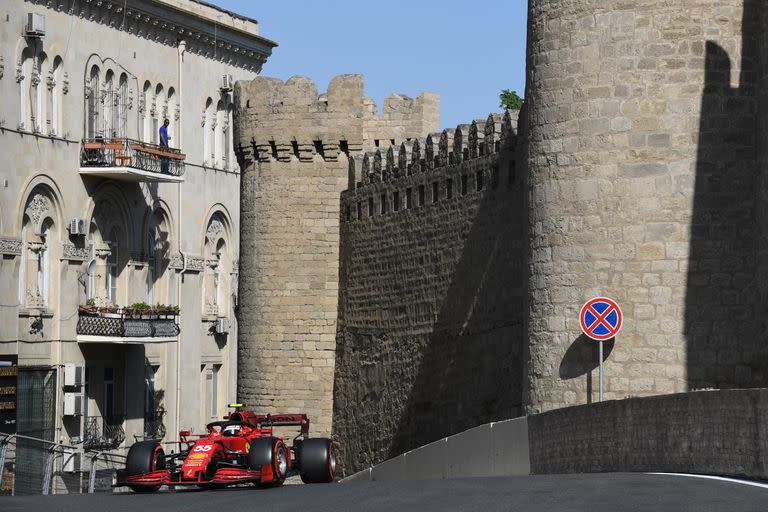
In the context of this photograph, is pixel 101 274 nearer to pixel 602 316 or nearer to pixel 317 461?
pixel 602 316

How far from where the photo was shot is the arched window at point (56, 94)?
1628 inches

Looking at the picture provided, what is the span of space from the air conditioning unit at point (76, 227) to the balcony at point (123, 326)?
5.42ft

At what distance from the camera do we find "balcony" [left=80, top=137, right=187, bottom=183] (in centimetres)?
4231

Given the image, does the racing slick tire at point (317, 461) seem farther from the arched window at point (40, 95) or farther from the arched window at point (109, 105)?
the arched window at point (109, 105)

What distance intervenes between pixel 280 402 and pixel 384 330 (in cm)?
311

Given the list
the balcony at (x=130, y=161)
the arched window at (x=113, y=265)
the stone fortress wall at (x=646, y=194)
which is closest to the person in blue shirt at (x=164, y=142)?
the balcony at (x=130, y=161)

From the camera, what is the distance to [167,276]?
46.8 meters

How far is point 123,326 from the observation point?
42969 mm

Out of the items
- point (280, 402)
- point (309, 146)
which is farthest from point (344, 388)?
point (309, 146)

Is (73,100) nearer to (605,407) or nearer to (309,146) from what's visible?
(309,146)

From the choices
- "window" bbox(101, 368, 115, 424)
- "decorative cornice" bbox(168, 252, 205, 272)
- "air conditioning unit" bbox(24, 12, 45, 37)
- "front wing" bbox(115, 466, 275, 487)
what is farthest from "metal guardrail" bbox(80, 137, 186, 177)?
"front wing" bbox(115, 466, 275, 487)

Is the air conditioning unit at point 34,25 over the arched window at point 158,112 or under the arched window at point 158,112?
over

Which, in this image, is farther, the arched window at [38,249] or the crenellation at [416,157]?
the arched window at [38,249]

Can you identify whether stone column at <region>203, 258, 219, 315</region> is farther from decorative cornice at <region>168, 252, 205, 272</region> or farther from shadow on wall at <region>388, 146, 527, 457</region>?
shadow on wall at <region>388, 146, 527, 457</region>
